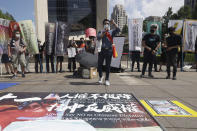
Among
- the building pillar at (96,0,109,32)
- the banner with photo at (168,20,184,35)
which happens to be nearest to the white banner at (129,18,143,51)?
the banner with photo at (168,20,184,35)

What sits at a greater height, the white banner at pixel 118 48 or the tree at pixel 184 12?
the tree at pixel 184 12

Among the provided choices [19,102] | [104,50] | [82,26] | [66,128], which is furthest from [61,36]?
[82,26]

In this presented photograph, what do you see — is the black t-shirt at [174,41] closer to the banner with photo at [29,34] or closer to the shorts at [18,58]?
the banner with photo at [29,34]

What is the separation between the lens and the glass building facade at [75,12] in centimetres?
3535

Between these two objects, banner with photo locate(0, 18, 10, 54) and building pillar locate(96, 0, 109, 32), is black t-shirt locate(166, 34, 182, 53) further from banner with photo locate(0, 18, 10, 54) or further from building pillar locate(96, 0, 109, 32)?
building pillar locate(96, 0, 109, 32)

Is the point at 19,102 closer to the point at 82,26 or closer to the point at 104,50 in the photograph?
the point at 104,50

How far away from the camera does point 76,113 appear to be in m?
2.19

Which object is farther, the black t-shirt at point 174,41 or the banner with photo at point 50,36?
the banner with photo at point 50,36

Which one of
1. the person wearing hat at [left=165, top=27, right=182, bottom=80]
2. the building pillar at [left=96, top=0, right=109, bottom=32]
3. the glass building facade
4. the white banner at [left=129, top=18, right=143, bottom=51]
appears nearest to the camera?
the person wearing hat at [left=165, top=27, right=182, bottom=80]

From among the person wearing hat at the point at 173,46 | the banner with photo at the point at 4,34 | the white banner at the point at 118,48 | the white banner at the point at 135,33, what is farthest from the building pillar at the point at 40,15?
the person wearing hat at the point at 173,46

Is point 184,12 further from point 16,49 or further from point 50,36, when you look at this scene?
point 16,49

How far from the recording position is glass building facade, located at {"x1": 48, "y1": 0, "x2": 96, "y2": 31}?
3535 centimetres

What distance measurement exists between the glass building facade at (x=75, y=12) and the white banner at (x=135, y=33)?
1103 inches

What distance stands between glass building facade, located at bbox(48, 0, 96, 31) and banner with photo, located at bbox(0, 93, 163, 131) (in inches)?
1325
